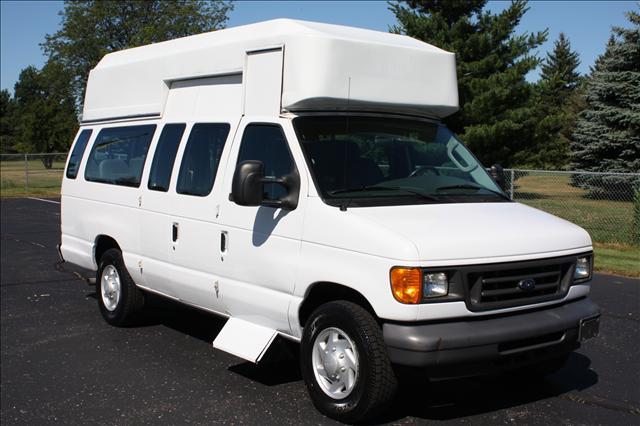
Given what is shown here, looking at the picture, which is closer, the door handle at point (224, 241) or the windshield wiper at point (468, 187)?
the windshield wiper at point (468, 187)

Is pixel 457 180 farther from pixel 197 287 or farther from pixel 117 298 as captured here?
pixel 117 298

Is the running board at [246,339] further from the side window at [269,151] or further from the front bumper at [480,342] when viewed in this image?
the front bumper at [480,342]

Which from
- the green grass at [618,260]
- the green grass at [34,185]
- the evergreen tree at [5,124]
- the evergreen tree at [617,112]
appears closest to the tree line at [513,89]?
the evergreen tree at [617,112]

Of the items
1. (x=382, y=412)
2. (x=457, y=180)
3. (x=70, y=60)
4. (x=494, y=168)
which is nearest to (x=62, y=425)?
(x=382, y=412)

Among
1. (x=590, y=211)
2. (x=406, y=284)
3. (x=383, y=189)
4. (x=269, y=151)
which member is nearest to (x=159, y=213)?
(x=269, y=151)

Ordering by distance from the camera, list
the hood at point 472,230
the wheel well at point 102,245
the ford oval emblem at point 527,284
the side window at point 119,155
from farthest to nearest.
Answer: the wheel well at point 102,245, the side window at point 119,155, the ford oval emblem at point 527,284, the hood at point 472,230

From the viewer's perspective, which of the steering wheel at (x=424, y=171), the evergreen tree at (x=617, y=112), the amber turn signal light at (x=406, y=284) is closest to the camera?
the amber turn signal light at (x=406, y=284)

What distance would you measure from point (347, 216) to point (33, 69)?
134 metres

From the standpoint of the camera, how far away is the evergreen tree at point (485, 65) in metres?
24.0

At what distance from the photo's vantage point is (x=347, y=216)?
185 inches

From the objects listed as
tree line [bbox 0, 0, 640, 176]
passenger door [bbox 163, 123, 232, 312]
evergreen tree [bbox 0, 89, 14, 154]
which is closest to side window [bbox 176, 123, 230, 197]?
passenger door [bbox 163, 123, 232, 312]

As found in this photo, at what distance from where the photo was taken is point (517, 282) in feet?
15.2

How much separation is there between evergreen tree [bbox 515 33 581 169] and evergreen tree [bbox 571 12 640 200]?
5.03 feet

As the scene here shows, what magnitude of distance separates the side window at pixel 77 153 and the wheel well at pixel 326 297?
4294 millimetres
